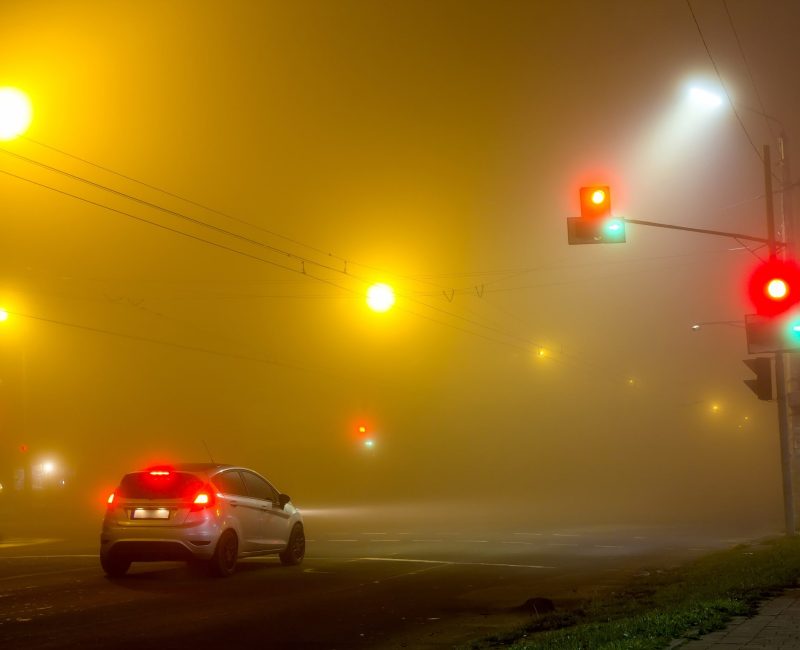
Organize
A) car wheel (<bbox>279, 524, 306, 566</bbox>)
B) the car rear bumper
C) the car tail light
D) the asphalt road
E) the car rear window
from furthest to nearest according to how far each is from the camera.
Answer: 1. car wheel (<bbox>279, 524, 306, 566</bbox>)
2. the car rear window
3. the car tail light
4. the car rear bumper
5. the asphalt road

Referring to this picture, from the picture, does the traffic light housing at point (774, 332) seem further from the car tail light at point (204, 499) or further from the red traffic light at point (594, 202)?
the car tail light at point (204, 499)

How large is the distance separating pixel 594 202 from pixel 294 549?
726 centimetres

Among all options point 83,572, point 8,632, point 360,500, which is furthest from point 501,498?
point 8,632

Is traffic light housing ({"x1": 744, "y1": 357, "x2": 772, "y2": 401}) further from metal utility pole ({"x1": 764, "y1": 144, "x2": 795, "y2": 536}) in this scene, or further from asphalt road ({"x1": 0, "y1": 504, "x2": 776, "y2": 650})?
asphalt road ({"x1": 0, "y1": 504, "x2": 776, "y2": 650})

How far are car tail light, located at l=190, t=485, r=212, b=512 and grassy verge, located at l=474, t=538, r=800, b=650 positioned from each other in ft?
17.6

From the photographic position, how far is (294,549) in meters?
16.5

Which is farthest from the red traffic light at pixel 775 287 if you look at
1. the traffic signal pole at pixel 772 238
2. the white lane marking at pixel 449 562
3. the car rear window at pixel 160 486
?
the car rear window at pixel 160 486

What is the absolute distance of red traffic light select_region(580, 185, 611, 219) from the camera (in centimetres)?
1627

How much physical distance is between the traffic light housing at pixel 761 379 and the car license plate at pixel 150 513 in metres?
11.1

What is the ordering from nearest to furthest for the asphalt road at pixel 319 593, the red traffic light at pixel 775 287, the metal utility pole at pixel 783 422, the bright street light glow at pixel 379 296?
the asphalt road at pixel 319 593
the red traffic light at pixel 775 287
the metal utility pole at pixel 783 422
the bright street light glow at pixel 379 296

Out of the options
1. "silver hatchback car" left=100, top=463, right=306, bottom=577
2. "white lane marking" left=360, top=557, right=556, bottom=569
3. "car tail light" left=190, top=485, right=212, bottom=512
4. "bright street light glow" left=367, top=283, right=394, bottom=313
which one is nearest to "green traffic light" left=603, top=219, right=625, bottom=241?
Result: "white lane marking" left=360, top=557, right=556, bottom=569

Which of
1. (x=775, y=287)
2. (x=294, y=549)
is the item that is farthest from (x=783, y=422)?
(x=294, y=549)

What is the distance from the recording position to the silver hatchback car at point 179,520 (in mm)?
13773

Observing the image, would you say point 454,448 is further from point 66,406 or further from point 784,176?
point 784,176
